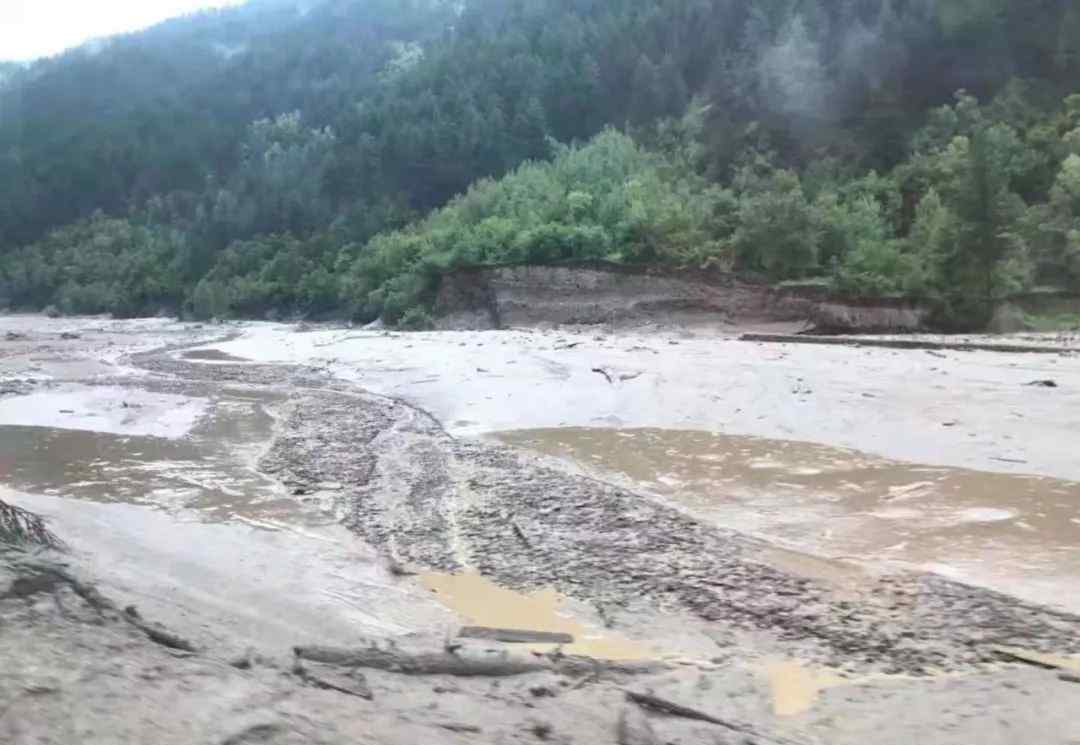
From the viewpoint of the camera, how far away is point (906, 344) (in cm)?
2092

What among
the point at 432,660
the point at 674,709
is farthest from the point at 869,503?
the point at 432,660

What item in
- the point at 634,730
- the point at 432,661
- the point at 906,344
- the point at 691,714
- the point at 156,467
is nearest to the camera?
the point at 634,730

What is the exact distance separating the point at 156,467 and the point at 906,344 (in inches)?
667

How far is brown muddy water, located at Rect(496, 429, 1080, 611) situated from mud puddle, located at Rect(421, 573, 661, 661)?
6.66 feet

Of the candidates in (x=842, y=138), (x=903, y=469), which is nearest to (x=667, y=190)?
(x=842, y=138)

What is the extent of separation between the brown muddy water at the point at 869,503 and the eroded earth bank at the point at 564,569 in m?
0.04

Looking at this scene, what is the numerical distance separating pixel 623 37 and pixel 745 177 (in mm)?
27143

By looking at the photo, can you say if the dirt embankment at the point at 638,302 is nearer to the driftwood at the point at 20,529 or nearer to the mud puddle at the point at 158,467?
the mud puddle at the point at 158,467

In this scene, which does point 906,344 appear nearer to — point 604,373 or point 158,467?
point 604,373

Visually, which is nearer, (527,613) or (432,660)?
(432,660)

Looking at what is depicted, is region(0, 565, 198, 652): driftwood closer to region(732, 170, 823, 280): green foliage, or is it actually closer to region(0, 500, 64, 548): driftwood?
region(0, 500, 64, 548): driftwood

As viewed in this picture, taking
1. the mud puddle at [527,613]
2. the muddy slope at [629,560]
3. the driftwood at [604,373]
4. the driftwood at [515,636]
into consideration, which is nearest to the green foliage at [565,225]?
the driftwood at [604,373]

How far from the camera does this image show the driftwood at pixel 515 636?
484 cm

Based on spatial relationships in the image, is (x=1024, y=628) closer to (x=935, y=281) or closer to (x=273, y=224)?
(x=935, y=281)
